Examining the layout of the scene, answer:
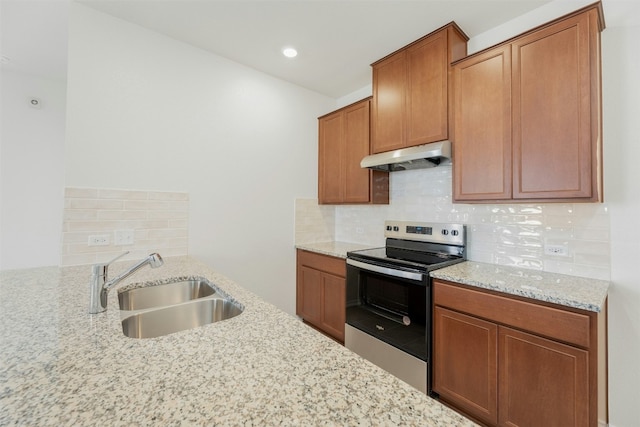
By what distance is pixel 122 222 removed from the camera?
202 cm

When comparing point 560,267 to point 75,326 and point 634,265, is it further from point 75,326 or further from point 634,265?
point 75,326

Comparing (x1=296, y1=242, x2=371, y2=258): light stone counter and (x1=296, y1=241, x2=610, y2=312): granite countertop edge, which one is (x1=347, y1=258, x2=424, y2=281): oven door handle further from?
(x1=296, y1=242, x2=371, y2=258): light stone counter

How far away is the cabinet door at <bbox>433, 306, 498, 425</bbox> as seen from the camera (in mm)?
1496

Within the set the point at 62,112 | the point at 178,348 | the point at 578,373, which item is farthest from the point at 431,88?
the point at 62,112

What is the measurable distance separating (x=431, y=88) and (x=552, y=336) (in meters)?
1.73

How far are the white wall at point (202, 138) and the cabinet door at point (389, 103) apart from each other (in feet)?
3.11

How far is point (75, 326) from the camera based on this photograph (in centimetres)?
91

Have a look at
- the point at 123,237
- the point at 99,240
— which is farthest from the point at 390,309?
the point at 99,240

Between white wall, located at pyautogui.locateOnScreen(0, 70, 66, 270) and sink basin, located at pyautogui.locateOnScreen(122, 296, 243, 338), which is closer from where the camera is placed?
sink basin, located at pyautogui.locateOnScreen(122, 296, 243, 338)

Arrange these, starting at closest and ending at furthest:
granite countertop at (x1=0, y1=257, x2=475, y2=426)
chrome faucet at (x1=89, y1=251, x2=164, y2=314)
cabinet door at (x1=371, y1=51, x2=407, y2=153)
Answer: granite countertop at (x1=0, y1=257, x2=475, y2=426), chrome faucet at (x1=89, y1=251, x2=164, y2=314), cabinet door at (x1=371, y1=51, x2=407, y2=153)

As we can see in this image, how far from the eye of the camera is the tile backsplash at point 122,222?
6.07ft

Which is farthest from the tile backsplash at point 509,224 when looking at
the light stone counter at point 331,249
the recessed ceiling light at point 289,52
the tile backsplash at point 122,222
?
the recessed ceiling light at point 289,52

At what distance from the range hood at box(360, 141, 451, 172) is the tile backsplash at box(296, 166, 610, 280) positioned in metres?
0.18

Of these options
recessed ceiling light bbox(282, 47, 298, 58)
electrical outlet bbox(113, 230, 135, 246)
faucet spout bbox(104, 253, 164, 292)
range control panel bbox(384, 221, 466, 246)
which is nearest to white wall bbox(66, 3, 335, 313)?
electrical outlet bbox(113, 230, 135, 246)
